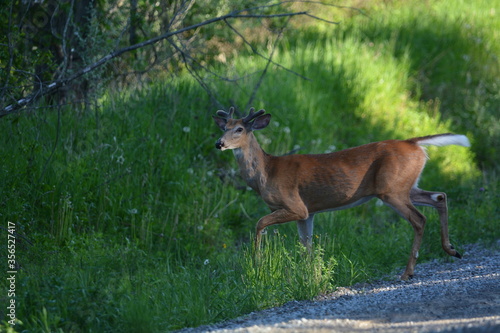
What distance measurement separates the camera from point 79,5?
9.16m

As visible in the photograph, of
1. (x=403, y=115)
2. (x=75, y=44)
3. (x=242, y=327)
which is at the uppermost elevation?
(x=75, y=44)

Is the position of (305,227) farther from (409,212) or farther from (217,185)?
(217,185)

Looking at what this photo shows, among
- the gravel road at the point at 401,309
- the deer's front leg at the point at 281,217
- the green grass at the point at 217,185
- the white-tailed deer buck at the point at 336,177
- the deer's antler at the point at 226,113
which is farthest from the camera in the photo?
the deer's antler at the point at 226,113

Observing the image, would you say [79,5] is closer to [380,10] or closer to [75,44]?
[75,44]

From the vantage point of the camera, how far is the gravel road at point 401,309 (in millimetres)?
4465

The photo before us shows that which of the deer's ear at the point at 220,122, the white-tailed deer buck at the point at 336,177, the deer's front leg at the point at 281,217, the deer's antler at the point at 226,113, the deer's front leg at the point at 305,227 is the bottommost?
the deer's front leg at the point at 305,227

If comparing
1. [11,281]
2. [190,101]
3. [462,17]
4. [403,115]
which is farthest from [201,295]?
[462,17]

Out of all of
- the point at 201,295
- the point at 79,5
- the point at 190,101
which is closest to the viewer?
the point at 201,295

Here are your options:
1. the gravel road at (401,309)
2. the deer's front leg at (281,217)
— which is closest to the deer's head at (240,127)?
the deer's front leg at (281,217)

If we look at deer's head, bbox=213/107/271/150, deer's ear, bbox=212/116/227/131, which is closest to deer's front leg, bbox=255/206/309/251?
deer's head, bbox=213/107/271/150

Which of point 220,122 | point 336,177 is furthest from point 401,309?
point 220,122

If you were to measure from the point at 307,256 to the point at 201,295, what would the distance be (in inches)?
40.3

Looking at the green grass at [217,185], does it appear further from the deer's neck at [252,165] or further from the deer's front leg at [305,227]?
the deer's neck at [252,165]

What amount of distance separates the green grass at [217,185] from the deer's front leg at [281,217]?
174 millimetres
